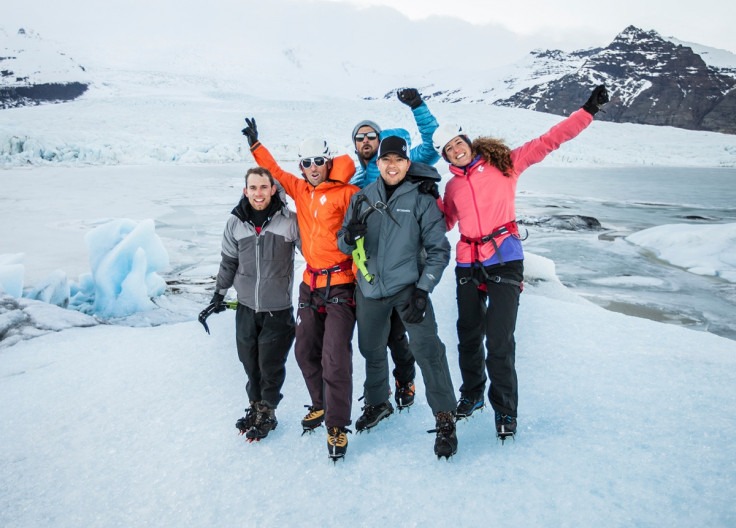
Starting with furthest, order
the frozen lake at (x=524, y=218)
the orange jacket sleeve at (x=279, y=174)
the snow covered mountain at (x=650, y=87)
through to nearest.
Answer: the snow covered mountain at (x=650, y=87)
the frozen lake at (x=524, y=218)
the orange jacket sleeve at (x=279, y=174)

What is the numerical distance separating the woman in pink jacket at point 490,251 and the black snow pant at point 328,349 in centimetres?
55

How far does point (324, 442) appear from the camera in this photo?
2055 mm

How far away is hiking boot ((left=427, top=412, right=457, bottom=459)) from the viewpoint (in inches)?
74.3

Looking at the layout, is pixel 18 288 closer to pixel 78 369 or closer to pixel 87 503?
pixel 78 369

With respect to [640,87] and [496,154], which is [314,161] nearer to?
[496,154]

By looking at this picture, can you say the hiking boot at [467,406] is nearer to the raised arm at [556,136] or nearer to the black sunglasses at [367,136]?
the raised arm at [556,136]

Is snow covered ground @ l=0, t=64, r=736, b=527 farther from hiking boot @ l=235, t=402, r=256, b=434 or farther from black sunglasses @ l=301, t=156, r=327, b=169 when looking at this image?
black sunglasses @ l=301, t=156, r=327, b=169

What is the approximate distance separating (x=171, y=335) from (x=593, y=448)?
103 inches

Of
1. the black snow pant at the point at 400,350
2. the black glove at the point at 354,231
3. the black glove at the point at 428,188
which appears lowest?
the black snow pant at the point at 400,350

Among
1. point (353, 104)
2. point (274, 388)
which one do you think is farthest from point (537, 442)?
point (353, 104)

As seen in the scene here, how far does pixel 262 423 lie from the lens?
212 cm

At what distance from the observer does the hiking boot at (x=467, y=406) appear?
85.1 inches

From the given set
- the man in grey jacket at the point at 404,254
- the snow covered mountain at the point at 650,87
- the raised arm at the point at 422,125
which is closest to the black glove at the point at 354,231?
the man in grey jacket at the point at 404,254

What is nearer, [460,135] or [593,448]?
[593,448]
